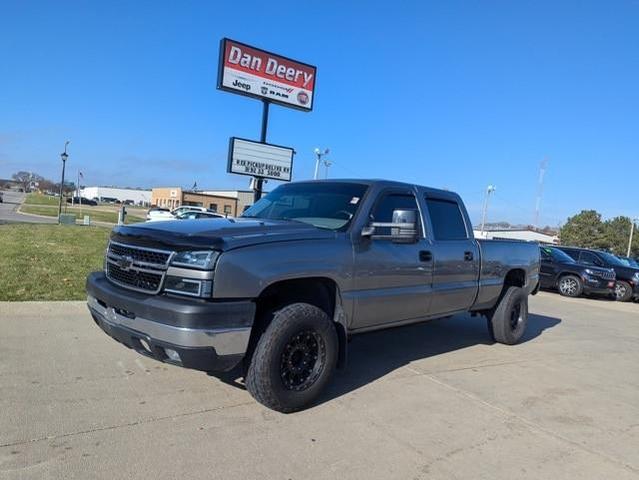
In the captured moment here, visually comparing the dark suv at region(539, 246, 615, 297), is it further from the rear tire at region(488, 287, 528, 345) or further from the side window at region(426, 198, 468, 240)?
the side window at region(426, 198, 468, 240)

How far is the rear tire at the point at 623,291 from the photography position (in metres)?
18.0

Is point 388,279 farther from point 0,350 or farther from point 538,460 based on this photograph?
point 0,350

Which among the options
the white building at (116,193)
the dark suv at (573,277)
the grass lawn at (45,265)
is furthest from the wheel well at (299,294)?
the white building at (116,193)

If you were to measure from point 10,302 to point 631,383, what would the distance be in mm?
7811

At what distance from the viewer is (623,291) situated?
18.1m

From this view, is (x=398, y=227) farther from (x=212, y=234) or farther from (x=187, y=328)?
(x=187, y=328)

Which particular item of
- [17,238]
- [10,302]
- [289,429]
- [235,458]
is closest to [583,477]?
[289,429]

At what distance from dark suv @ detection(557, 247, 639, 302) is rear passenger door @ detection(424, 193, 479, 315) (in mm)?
13574

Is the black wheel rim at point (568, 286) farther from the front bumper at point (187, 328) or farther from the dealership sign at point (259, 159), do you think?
the front bumper at point (187, 328)

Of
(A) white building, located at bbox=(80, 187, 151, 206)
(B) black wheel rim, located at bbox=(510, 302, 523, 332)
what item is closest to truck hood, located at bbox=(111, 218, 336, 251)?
(B) black wheel rim, located at bbox=(510, 302, 523, 332)

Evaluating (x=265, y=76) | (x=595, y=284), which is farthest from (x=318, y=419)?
(x=595, y=284)

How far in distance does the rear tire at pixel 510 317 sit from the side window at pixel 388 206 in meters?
2.43

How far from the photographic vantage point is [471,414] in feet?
14.8

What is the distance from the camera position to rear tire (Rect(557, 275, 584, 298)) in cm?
1697
